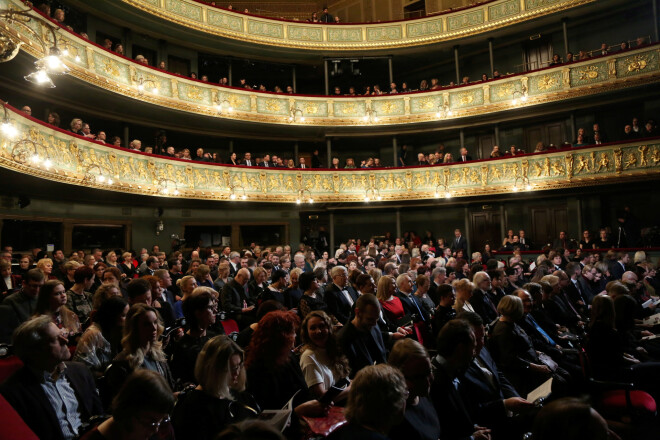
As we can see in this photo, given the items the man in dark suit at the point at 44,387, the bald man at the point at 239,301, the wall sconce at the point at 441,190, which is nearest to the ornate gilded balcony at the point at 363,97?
the wall sconce at the point at 441,190

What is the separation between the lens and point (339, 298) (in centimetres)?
611

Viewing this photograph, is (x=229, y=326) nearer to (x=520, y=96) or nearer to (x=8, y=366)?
(x=8, y=366)

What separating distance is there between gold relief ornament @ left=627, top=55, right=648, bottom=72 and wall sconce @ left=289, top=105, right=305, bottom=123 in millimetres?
11371

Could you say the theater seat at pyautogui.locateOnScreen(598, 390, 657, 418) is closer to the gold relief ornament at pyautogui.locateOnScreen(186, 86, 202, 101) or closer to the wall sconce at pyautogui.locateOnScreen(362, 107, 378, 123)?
the gold relief ornament at pyautogui.locateOnScreen(186, 86, 202, 101)

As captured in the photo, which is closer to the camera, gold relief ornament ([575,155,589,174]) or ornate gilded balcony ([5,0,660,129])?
ornate gilded balcony ([5,0,660,129])

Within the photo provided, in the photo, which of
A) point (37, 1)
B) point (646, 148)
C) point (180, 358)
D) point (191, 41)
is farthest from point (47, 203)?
point (646, 148)

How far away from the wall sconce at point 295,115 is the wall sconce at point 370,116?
2.57 m

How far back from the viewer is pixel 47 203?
12086 mm

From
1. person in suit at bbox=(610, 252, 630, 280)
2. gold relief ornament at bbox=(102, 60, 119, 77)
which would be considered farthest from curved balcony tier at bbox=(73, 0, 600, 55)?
person in suit at bbox=(610, 252, 630, 280)

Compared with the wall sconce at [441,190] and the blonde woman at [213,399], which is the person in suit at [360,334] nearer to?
the blonde woman at [213,399]

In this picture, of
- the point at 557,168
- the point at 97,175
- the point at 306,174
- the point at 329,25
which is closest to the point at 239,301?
the point at 97,175

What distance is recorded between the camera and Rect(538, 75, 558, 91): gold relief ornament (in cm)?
1560

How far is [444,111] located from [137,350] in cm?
1652

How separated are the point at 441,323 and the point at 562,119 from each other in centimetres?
1503
